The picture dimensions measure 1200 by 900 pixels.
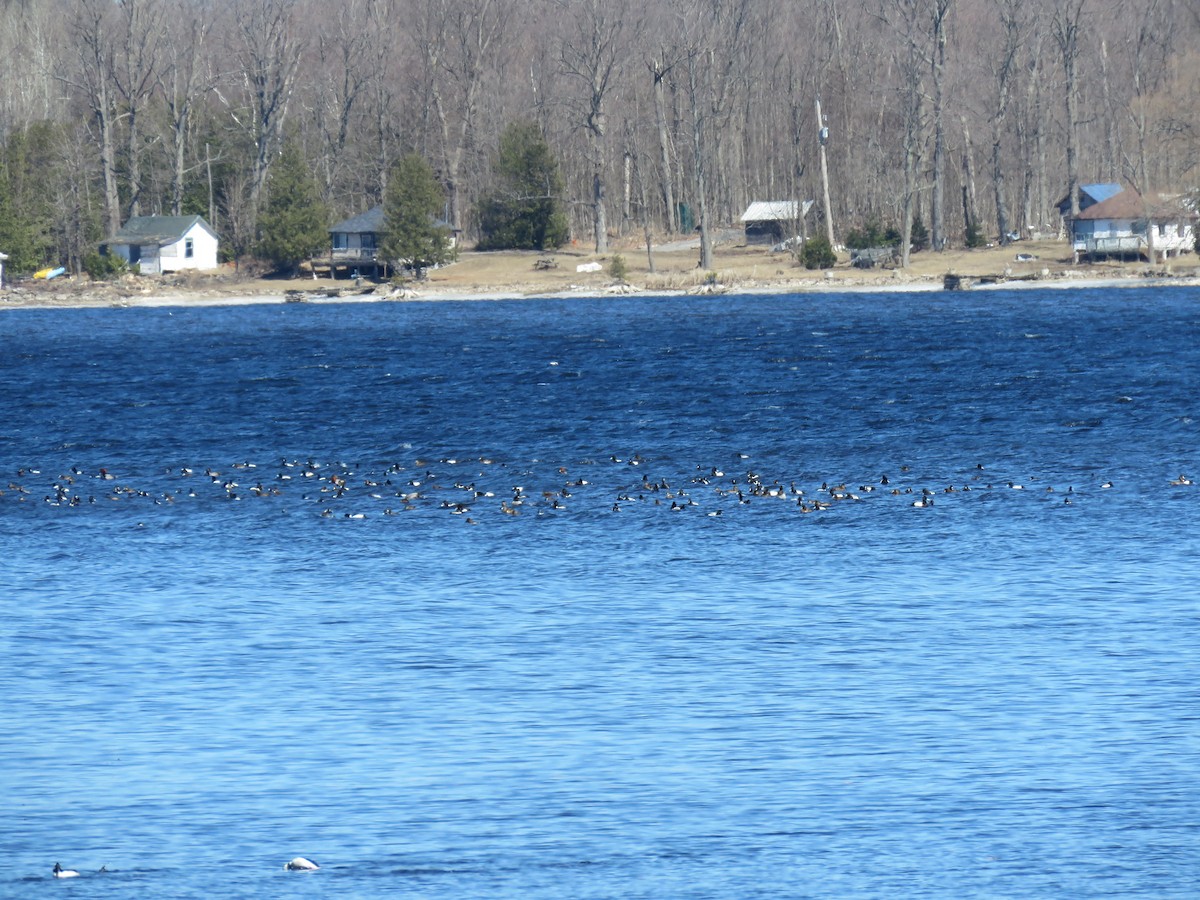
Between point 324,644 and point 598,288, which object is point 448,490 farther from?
point 598,288

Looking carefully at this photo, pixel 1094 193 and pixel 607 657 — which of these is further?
pixel 1094 193

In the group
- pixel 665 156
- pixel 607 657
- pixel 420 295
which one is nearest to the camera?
pixel 607 657

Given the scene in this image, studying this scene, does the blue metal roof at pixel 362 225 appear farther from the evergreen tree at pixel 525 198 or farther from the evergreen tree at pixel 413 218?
the evergreen tree at pixel 525 198

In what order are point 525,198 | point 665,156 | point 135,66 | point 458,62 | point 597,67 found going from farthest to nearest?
1. point 458,62
2. point 135,66
3. point 597,67
4. point 665,156
5. point 525,198

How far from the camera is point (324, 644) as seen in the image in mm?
18000

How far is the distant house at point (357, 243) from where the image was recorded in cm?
11200

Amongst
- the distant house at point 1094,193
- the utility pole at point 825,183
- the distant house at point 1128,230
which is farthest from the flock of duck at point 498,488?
the distant house at point 1094,193

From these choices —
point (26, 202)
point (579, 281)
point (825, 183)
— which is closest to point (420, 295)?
point (579, 281)

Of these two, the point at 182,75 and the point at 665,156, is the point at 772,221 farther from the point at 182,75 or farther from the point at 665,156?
the point at 182,75

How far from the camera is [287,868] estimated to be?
11.4 m

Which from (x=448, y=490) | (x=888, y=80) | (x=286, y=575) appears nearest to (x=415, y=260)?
(x=888, y=80)

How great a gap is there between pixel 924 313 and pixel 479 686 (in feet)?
233

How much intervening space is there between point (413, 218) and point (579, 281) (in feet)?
35.5

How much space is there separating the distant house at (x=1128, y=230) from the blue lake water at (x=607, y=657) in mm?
64611
